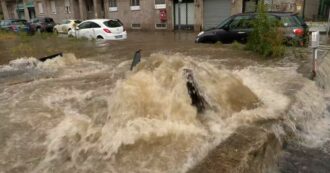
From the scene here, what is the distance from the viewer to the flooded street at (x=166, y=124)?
4105mm

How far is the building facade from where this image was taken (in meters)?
22.0

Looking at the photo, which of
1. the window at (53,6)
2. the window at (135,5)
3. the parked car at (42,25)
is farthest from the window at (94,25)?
the window at (53,6)

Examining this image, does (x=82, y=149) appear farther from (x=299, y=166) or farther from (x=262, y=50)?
(x=262, y=50)

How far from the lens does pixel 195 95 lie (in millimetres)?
5410

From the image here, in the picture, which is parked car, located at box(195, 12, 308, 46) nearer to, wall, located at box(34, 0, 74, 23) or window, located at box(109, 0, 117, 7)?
window, located at box(109, 0, 117, 7)

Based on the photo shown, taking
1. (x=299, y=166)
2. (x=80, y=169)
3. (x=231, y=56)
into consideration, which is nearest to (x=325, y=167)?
(x=299, y=166)

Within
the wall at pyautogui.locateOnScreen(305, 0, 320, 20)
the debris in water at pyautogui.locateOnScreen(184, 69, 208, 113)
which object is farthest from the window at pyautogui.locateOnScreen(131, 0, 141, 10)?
the debris in water at pyautogui.locateOnScreen(184, 69, 208, 113)

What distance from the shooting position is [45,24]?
89.4 feet

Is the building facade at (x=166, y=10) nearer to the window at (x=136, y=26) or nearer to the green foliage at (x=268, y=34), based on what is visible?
the window at (x=136, y=26)

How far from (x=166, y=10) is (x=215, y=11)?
165 inches

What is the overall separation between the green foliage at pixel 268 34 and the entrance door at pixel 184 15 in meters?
15.0

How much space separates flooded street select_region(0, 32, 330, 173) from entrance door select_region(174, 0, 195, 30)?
17.6 meters

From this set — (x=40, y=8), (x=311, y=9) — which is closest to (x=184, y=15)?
(x=311, y=9)

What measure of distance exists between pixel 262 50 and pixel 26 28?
21.5 metres
